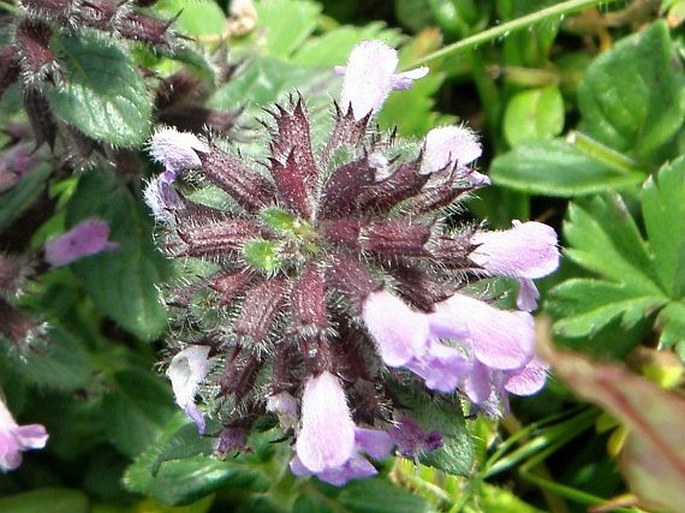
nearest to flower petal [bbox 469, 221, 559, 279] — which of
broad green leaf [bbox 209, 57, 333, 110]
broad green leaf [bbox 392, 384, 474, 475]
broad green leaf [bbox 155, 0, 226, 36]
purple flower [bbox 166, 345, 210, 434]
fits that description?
broad green leaf [bbox 392, 384, 474, 475]

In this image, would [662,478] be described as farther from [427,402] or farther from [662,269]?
[662,269]

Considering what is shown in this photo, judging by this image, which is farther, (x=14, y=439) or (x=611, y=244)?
(x=611, y=244)

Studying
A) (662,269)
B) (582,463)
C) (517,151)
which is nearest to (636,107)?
(517,151)

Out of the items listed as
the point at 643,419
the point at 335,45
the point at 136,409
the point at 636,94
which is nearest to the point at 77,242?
the point at 136,409

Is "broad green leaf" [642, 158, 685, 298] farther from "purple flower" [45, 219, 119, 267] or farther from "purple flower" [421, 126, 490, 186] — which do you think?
"purple flower" [45, 219, 119, 267]

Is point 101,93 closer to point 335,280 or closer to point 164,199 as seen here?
point 164,199

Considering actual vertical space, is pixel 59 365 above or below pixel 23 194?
below

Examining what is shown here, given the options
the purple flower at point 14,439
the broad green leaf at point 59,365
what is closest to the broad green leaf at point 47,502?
the broad green leaf at point 59,365
